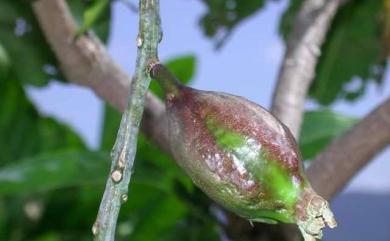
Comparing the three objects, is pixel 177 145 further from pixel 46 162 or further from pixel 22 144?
pixel 22 144

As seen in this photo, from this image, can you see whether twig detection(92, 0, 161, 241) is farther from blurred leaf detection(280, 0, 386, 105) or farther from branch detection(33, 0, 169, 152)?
blurred leaf detection(280, 0, 386, 105)

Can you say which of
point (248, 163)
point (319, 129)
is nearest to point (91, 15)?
point (319, 129)

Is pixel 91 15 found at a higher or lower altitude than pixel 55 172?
higher

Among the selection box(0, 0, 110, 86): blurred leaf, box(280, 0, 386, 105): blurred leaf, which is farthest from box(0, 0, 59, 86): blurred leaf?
box(280, 0, 386, 105): blurred leaf

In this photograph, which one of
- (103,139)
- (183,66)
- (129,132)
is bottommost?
(103,139)

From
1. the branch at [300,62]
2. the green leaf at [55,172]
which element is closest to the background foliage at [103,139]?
the green leaf at [55,172]

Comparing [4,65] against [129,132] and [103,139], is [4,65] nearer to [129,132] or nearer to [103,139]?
[103,139]
